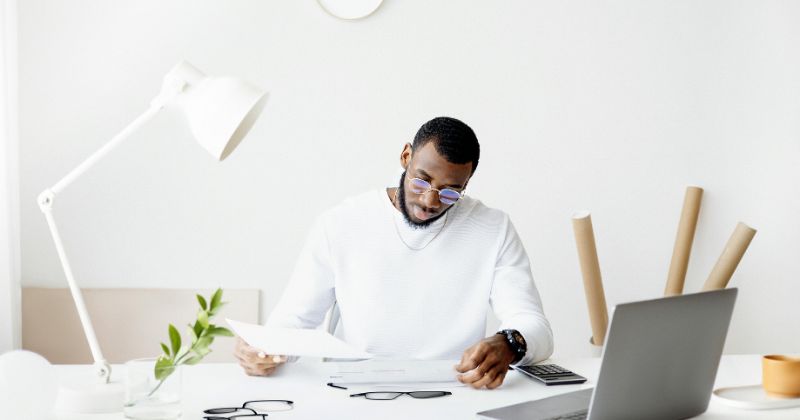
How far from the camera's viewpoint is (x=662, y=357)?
1.60 meters

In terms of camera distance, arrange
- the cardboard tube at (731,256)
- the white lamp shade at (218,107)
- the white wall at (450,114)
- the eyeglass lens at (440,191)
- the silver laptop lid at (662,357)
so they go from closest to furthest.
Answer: the silver laptop lid at (662,357), the white lamp shade at (218,107), the eyeglass lens at (440,191), the white wall at (450,114), the cardboard tube at (731,256)

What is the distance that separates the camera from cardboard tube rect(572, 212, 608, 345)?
315 cm

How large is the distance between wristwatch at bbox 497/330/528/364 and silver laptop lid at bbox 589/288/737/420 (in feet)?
1.50

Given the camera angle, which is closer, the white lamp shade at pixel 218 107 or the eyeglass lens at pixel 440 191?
the white lamp shade at pixel 218 107

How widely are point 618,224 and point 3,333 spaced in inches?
85.3

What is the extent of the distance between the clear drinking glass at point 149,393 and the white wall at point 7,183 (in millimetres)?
1427

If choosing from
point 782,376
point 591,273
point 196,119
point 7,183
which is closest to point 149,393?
point 196,119

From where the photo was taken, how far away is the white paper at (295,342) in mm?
A: 1851

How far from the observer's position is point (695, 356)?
167cm

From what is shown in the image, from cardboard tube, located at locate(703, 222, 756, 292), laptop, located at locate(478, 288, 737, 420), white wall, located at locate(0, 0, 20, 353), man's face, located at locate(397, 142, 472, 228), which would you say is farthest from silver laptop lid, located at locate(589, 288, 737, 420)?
white wall, located at locate(0, 0, 20, 353)

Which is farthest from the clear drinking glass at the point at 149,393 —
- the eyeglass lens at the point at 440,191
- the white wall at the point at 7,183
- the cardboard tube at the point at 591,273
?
the cardboard tube at the point at 591,273

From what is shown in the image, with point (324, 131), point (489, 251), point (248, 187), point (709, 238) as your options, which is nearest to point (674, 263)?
point (709, 238)

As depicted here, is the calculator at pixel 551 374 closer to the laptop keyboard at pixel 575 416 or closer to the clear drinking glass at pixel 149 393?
the laptop keyboard at pixel 575 416

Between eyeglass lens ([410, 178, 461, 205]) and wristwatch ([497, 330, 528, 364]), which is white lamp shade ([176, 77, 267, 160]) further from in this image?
wristwatch ([497, 330, 528, 364])
